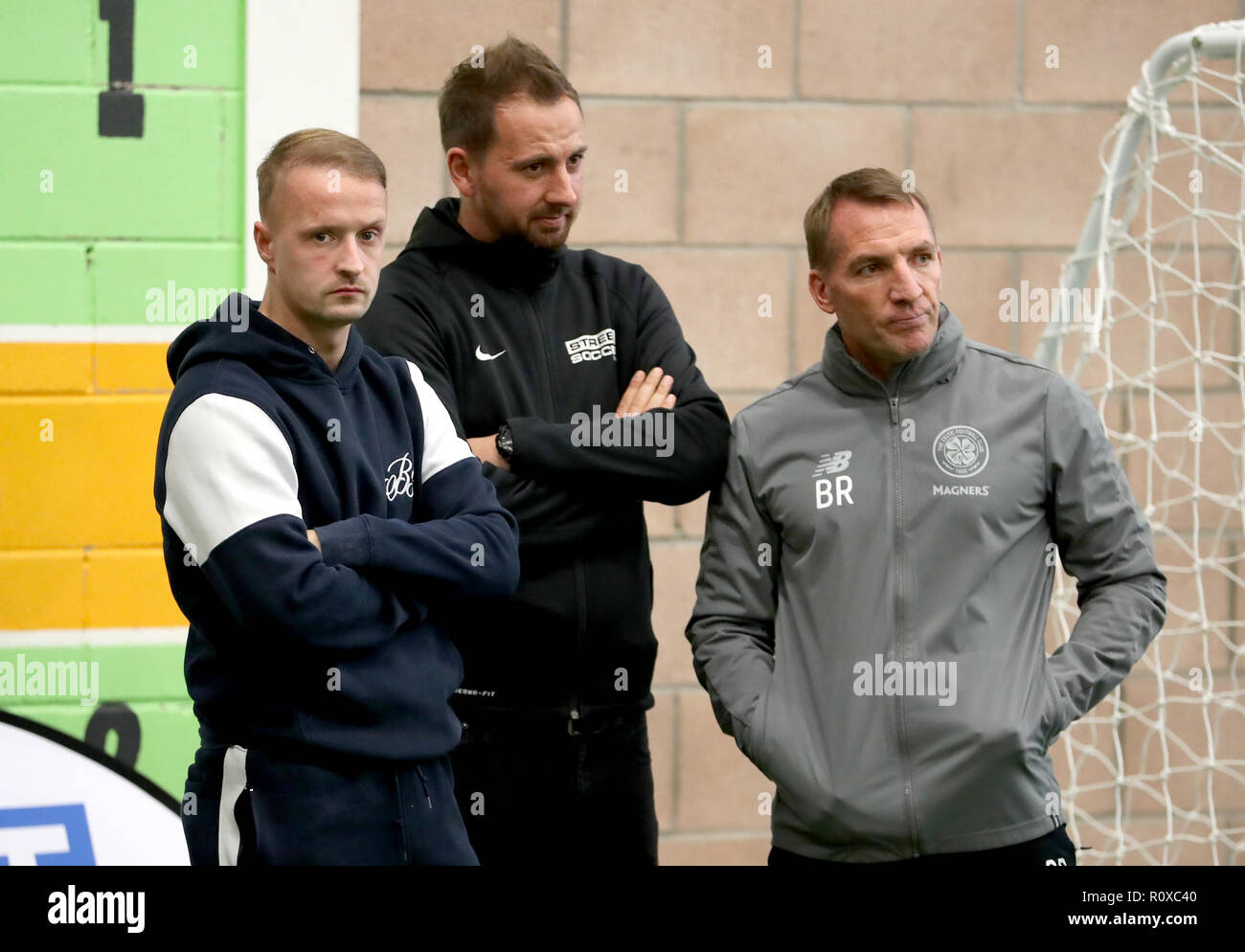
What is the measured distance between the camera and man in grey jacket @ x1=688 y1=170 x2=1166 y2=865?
1.71m

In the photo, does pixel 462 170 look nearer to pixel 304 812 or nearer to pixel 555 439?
pixel 555 439

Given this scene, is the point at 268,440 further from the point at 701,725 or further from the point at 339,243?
the point at 701,725

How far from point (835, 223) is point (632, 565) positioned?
587mm

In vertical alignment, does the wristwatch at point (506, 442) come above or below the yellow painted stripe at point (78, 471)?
above

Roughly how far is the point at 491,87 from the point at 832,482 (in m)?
0.78

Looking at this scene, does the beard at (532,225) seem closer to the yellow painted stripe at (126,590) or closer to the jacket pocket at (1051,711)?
the jacket pocket at (1051,711)

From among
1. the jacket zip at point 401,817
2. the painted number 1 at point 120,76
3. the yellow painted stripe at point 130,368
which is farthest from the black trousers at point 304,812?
the painted number 1 at point 120,76

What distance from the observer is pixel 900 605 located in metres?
1.76

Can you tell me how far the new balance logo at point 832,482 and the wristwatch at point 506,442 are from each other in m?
0.43

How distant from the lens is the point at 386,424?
1.70 meters

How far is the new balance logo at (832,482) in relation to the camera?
1.80 metres

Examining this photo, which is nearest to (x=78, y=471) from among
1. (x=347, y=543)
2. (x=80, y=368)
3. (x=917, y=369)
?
(x=80, y=368)

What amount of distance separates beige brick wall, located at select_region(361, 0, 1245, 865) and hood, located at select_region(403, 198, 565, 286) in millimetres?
744
